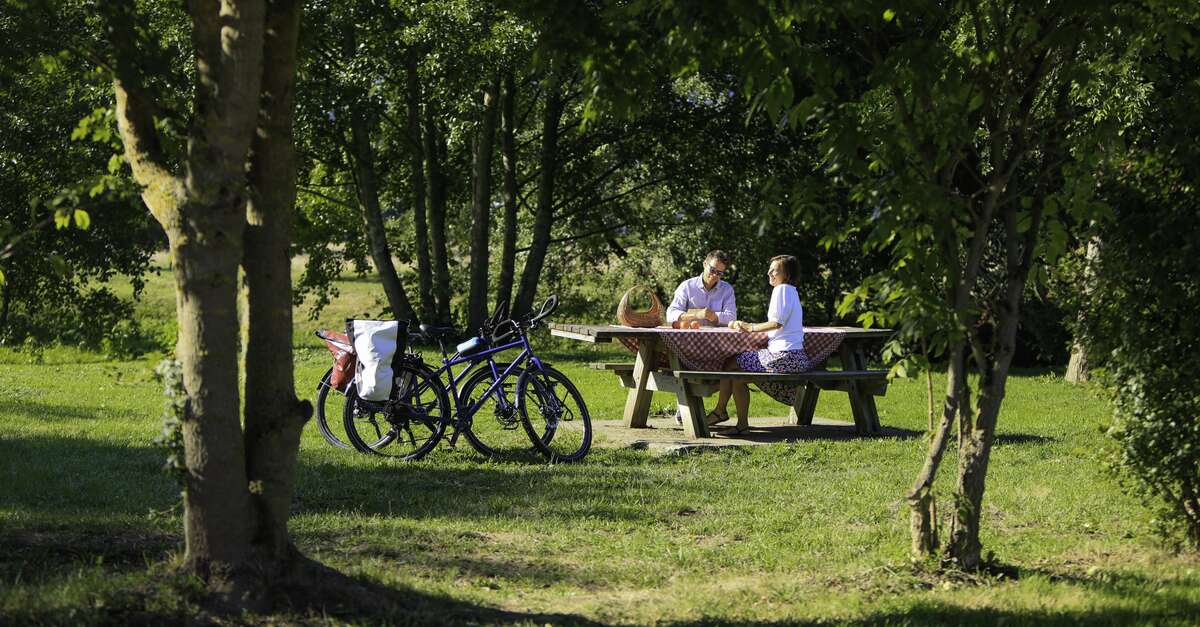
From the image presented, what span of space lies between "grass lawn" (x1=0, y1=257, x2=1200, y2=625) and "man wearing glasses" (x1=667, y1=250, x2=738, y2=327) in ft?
5.50

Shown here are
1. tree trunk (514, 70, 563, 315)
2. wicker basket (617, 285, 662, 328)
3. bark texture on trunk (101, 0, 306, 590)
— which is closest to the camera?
bark texture on trunk (101, 0, 306, 590)

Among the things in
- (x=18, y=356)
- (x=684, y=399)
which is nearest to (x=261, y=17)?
(x=684, y=399)

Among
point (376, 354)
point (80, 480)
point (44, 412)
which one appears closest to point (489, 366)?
point (376, 354)

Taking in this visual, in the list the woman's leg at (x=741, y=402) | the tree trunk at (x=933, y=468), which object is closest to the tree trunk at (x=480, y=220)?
the woman's leg at (x=741, y=402)

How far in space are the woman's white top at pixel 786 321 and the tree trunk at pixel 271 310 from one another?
6.11m

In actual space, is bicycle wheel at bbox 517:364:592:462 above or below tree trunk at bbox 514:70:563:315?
below

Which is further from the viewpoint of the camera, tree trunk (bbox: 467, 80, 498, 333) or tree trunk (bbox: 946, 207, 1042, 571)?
tree trunk (bbox: 467, 80, 498, 333)

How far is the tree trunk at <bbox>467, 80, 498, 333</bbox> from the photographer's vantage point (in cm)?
2173

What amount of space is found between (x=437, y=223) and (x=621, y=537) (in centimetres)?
1765

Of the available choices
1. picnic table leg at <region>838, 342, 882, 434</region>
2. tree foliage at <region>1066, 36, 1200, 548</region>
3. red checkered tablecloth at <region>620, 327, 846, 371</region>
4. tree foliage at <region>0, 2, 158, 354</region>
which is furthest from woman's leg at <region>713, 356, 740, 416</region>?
tree foliage at <region>0, 2, 158, 354</region>

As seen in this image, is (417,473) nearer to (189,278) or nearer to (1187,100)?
(189,278)

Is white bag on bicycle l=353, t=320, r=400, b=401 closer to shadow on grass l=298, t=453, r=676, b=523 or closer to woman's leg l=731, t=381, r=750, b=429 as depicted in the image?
shadow on grass l=298, t=453, r=676, b=523

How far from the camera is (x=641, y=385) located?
35.1 ft

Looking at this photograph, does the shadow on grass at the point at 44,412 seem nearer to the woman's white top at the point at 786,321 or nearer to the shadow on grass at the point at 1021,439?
the woman's white top at the point at 786,321
